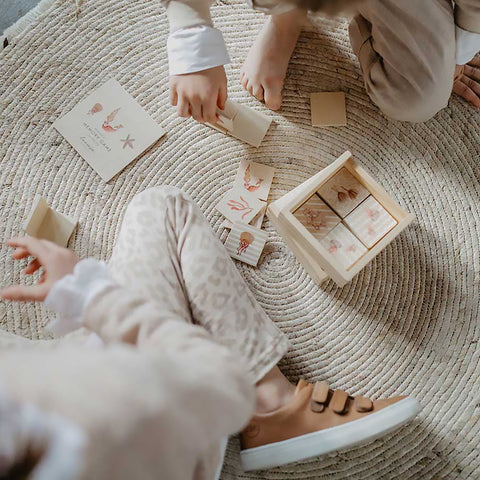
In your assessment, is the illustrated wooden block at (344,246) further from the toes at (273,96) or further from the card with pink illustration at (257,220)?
the toes at (273,96)

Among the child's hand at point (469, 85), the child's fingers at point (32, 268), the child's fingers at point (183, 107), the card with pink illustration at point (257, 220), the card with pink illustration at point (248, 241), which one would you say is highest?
the child's fingers at point (183, 107)

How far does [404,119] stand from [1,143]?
0.87 m

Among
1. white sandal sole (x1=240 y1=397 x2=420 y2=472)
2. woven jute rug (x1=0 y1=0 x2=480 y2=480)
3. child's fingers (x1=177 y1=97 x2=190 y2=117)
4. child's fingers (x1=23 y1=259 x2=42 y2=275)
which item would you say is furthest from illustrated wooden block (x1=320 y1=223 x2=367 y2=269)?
child's fingers (x1=23 y1=259 x2=42 y2=275)

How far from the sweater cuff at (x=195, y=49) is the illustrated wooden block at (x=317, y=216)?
0.32m

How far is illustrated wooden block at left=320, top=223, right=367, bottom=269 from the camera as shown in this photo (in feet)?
2.80

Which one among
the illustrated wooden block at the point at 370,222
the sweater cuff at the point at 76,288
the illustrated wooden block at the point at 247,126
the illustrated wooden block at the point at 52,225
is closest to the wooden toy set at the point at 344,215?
the illustrated wooden block at the point at 370,222

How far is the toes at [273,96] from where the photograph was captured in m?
1.03

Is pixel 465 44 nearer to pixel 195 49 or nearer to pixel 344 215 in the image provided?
pixel 344 215

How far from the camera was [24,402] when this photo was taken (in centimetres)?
42

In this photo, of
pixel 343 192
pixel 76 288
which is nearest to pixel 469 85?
pixel 343 192

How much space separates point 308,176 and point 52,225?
1.84 feet

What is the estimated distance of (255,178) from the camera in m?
1.04

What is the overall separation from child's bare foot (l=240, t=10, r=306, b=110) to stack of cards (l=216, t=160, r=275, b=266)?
0.16m

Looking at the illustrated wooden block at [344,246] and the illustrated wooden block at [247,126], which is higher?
the illustrated wooden block at [247,126]
